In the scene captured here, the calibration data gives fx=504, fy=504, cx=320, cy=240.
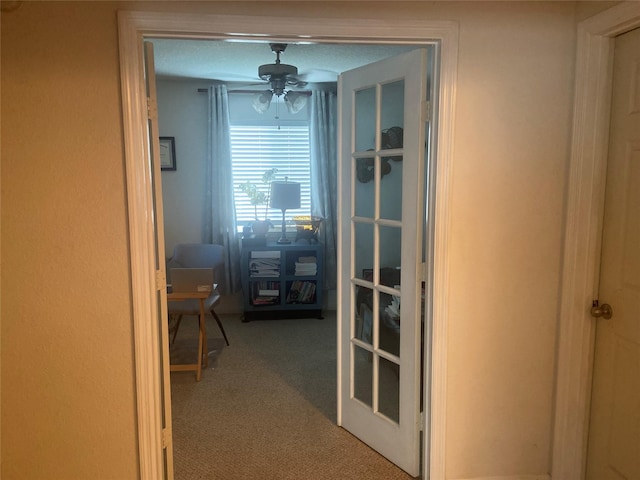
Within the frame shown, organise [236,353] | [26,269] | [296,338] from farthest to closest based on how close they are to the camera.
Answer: [296,338], [236,353], [26,269]

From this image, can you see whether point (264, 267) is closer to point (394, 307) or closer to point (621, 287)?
point (394, 307)

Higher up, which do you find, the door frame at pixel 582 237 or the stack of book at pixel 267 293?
the door frame at pixel 582 237

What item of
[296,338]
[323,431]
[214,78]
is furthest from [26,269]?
[214,78]

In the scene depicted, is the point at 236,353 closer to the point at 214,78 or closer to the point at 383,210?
the point at 383,210

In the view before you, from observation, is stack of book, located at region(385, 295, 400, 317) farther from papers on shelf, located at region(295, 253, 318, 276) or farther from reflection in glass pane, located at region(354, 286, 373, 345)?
papers on shelf, located at region(295, 253, 318, 276)

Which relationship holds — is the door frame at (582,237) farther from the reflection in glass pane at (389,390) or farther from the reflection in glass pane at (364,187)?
the reflection in glass pane at (364,187)

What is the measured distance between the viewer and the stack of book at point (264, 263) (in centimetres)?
505

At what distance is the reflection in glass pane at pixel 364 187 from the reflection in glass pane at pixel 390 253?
0.15 meters

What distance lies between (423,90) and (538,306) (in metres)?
1.12

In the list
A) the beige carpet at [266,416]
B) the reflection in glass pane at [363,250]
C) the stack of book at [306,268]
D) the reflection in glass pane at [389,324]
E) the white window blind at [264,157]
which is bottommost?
the beige carpet at [266,416]

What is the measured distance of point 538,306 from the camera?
2311 millimetres

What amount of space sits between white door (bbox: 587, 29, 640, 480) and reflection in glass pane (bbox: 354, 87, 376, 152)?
1.06 m

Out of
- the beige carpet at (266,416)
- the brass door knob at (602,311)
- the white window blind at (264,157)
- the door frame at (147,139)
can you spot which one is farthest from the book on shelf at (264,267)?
the brass door knob at (602,311)

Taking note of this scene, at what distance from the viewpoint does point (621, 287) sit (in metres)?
2.06
